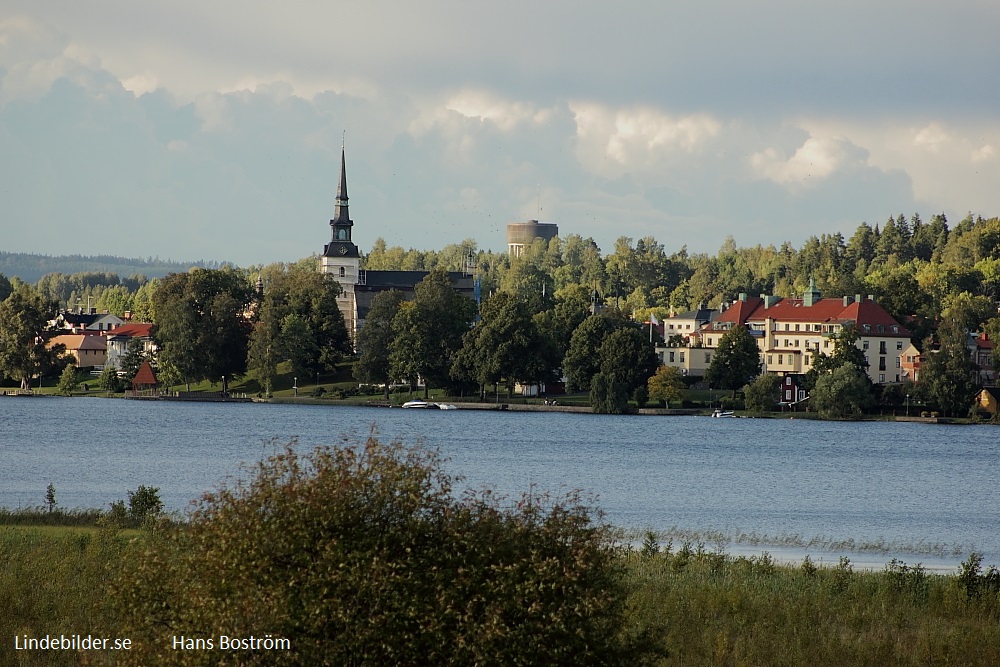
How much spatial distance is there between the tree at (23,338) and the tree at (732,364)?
56250 mm

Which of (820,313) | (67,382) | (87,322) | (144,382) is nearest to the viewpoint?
(144,382)

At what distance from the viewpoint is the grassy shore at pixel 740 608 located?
16.5m

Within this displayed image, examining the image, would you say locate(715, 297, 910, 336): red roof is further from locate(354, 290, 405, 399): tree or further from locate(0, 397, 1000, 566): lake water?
locate(354, 290, 405, 399): tree

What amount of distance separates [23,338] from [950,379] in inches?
2914

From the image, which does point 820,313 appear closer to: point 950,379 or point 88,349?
point 950,379

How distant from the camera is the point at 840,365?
98.2m

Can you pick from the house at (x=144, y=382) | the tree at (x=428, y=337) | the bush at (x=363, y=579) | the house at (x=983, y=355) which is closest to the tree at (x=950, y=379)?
the house at (x=983, y=355)

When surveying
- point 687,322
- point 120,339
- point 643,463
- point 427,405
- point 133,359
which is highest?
point 687,322

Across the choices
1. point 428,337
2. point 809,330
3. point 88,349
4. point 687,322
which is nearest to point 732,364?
point 809,330

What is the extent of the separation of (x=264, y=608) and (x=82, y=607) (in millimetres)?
6885

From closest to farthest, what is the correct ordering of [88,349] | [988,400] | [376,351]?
1. [988,400]
2. [376,351]
3. [88,349]

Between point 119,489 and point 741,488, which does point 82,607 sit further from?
point 741,488

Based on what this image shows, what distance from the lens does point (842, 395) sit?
9350 cm

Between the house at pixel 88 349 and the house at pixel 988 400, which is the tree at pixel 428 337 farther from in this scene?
the house at pixel 88 349
